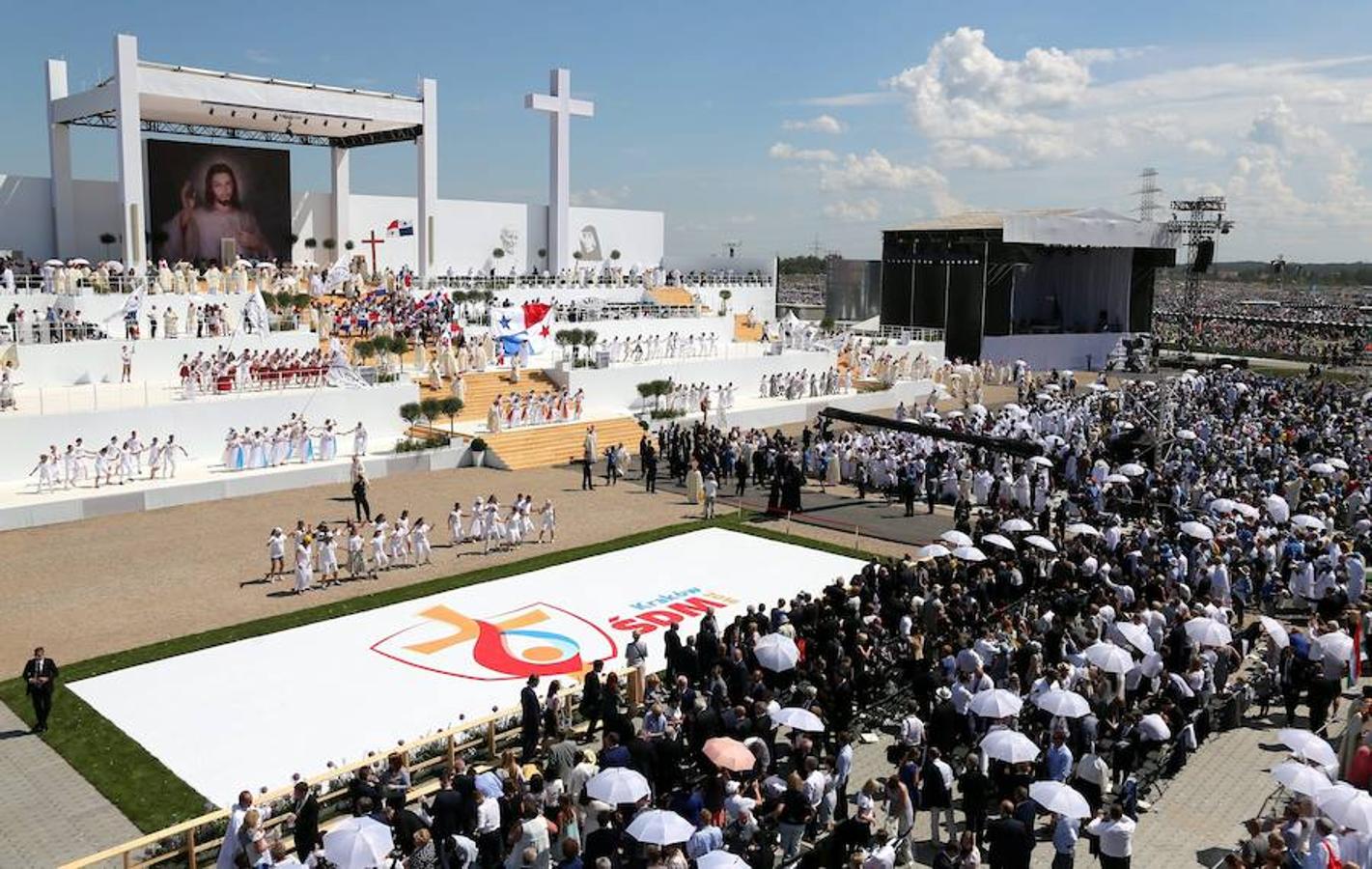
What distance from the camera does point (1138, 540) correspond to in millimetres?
18344

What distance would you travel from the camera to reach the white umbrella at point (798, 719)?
1063 centimetres

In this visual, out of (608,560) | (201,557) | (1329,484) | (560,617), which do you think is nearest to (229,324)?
(201,557)

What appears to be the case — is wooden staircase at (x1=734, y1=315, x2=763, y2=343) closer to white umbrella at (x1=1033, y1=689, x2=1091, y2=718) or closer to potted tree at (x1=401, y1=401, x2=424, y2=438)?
potted tree at (x1=401, y1=401, x2=424, y2=438)

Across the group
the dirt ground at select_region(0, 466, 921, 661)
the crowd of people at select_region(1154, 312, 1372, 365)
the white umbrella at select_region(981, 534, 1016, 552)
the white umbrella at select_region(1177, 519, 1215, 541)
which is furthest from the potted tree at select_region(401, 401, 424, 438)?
the crowd of people at select_region(1154, 312, 1372, 365)

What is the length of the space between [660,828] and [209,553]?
15131 millimetres

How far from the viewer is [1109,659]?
12094mm

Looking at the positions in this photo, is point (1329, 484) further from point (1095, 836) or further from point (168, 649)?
point (168, 649)

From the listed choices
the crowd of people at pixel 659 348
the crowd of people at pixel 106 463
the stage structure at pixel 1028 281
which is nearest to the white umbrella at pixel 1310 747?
the crowd of people at pixel 106 463

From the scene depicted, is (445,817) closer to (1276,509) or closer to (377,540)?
(377,540)

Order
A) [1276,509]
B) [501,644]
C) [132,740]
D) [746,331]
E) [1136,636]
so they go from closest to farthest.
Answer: [132,740], [1136,636], [501,644], [1276,509], [746,331]

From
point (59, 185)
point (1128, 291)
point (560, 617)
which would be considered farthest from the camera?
point (1128, 291)

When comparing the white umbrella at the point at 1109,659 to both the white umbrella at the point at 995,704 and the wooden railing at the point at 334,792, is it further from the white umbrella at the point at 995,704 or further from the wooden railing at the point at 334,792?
the wooden railing at the point at 334,792

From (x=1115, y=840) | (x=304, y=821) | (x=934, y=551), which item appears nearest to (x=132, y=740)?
(x=304, y=821)

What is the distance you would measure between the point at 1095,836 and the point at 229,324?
1242 inches
